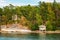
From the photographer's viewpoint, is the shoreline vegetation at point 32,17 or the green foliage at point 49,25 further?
the shoreline vegetation at point 32,17

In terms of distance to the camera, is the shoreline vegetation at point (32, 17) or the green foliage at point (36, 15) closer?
the shoreline vegetation at point (32, 17)

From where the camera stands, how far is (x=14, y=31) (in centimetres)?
2034

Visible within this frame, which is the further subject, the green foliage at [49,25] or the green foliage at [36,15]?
the green foliage at [36,15]

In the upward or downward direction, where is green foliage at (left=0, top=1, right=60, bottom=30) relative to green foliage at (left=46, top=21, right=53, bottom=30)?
upward

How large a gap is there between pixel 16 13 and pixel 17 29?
6.16 ft

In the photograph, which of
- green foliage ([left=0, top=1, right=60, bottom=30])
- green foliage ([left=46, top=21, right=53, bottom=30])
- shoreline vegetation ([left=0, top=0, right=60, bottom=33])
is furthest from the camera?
green foliage ([left=0, top=1, right=60, bottom=30])

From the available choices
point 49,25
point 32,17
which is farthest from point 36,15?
point 49,25

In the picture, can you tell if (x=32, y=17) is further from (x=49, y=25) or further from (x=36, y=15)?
(x=49, y=25)

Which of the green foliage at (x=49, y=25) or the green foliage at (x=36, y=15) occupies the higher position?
the green foliage at (x=36, y=15)

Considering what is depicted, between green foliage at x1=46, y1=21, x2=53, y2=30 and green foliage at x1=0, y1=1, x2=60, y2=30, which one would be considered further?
green foliage at x1=0, y1=1, x2=60, y2=30

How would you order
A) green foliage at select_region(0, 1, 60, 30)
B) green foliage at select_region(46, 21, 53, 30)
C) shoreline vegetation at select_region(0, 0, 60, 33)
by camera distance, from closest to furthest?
1. green foliage at select_region(46, 21, 53, 30)
2. shoreline vegetation at select_region(0, 0, 60, 33)
3. green foliage at select_region(0, 1, 60, 30)

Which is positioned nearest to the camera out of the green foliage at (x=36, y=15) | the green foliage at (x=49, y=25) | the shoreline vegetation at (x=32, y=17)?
the green foliage at (x=49, y=25)

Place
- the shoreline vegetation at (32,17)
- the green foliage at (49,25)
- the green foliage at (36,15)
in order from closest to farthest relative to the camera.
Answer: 1. the green foliage at (49,25)
2. the shoreline vegetation at (32,17)
3. the green foliage at (36,15)

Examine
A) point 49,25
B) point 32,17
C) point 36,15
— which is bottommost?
point 49,25
